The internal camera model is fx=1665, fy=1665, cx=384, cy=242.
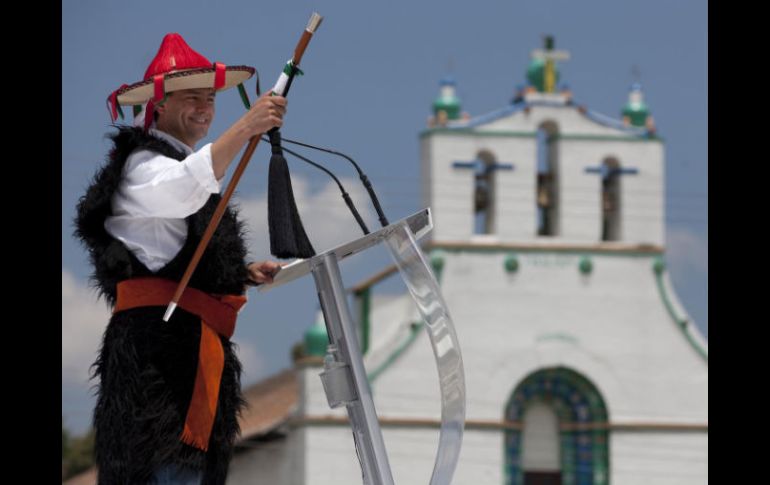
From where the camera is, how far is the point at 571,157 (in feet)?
56.7

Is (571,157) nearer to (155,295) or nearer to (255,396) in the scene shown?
(255,396)

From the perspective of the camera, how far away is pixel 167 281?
117 inches

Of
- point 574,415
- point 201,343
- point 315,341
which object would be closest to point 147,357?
point 201,343

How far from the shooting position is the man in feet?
9.57

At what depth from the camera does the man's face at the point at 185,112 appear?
309 centimetres

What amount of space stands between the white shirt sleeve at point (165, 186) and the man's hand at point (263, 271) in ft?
0.79

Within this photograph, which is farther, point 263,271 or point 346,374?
point 263,271

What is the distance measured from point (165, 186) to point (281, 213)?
208 millimetres

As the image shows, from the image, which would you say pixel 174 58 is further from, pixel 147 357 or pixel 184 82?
pixel 147 357

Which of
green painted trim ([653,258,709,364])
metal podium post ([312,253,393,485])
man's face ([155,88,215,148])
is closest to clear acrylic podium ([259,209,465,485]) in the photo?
metal podium post ([312,253,393,485])

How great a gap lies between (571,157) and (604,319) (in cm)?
175

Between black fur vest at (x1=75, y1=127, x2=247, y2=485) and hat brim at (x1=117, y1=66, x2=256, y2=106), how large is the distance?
0.08 metres

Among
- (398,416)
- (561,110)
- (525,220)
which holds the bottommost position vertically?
(398,416)

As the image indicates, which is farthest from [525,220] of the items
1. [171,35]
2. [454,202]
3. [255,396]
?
[171,35]
